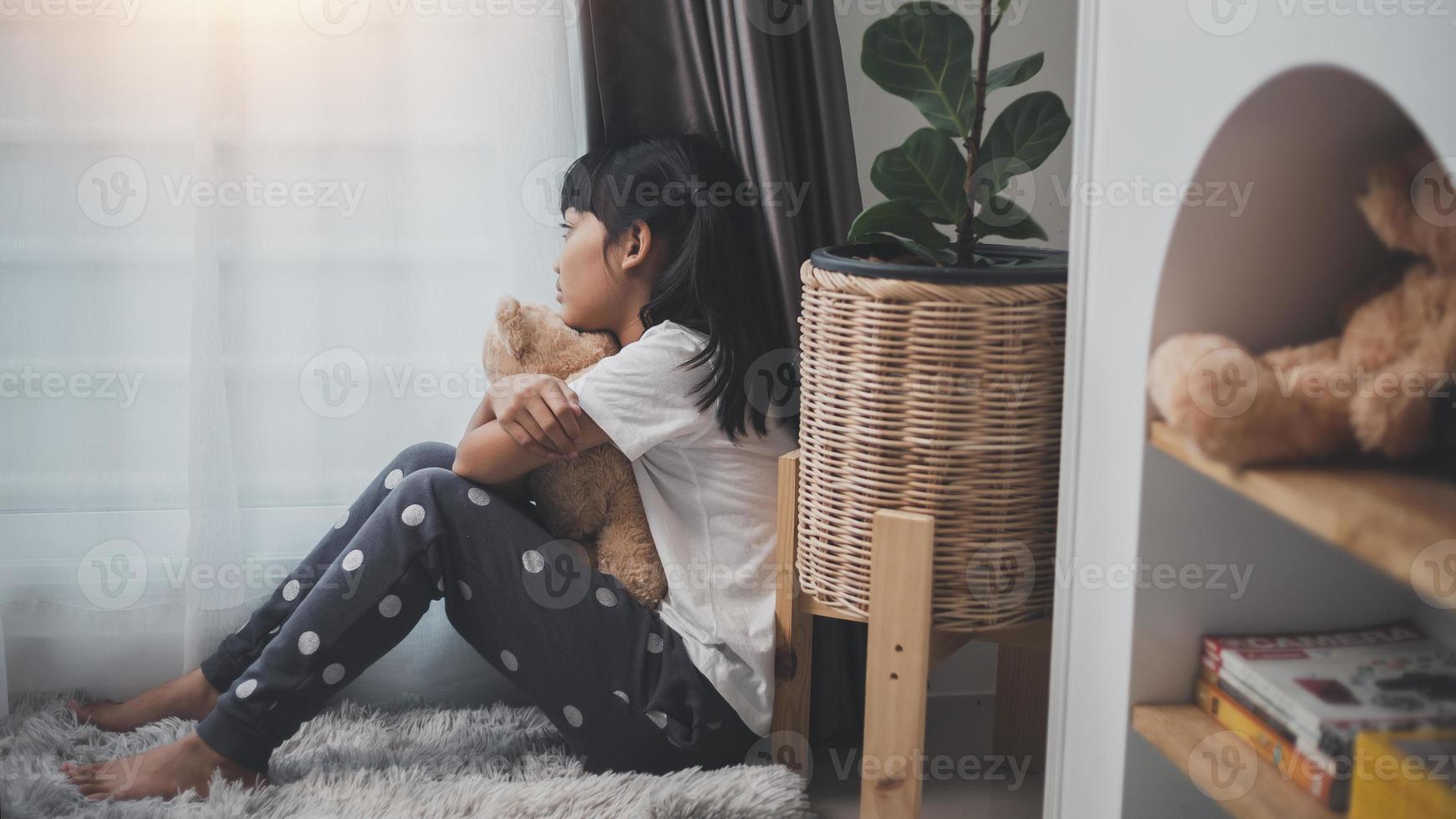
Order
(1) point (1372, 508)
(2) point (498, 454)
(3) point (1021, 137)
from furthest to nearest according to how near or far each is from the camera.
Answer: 1. (2) point (498, 454)
2. (3) point (1021, 137)
3. (1) point (1372, 508)

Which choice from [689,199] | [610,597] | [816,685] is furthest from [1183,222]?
[816,685]

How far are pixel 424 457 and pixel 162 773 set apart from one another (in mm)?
500

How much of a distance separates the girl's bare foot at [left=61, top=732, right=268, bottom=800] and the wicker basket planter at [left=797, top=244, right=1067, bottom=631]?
0.76m

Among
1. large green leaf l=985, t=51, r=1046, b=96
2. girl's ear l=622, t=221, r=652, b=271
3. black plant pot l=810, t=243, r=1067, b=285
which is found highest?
large green leaf l=985, t=51, r=1046, b=96

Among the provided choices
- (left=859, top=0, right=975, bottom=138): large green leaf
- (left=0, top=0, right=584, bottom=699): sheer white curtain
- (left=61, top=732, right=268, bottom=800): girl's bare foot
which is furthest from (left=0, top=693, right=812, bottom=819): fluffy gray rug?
(left=859, top=0, right=975, bottom=138): large green leaf

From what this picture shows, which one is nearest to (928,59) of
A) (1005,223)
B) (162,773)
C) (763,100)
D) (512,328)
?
(1005,223)

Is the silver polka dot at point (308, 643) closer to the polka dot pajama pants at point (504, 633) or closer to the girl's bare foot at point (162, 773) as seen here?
the polka dot pajama pants at point (504, 633)

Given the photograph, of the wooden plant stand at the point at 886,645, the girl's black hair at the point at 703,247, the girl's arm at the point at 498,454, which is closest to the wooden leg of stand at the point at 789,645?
the wooden plant stand at the point at 886,645

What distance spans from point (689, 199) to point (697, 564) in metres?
0.47

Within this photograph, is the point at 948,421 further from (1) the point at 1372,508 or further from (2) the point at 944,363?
(1) the point at 1372,508

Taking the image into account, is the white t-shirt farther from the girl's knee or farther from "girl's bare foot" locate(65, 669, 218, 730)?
"girl's bare foot" locate(65, 669, 218, 730)

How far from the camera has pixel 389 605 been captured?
1303 mm

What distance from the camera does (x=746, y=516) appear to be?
4.47 ft

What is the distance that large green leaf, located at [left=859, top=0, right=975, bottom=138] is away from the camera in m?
1.16
